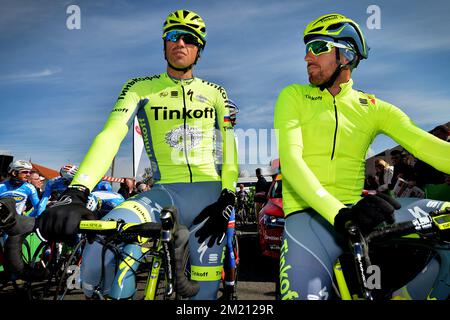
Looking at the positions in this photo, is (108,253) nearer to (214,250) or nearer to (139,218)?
(139,218)

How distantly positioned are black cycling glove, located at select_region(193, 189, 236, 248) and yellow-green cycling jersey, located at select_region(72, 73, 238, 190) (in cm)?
23

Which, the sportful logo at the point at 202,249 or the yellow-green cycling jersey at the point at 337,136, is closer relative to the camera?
the yellow-green cycling jersey at the point at 337,136

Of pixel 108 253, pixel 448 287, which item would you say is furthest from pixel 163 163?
pixel 448 287

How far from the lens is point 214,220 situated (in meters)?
3.22

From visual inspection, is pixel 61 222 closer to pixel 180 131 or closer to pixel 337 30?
pixel 180 131

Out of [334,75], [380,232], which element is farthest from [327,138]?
[380,232]

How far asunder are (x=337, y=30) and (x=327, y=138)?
2.39ft

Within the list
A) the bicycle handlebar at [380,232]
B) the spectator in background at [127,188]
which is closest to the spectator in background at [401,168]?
the bicycle handlebar at [380,232]

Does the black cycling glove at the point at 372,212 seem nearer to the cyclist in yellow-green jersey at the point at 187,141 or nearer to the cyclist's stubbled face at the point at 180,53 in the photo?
the cyclist in yellow-green jersey at the point at 187,141

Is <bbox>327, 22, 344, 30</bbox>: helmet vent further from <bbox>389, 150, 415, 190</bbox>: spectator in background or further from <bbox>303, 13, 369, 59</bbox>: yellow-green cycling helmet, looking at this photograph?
<bbox>389, 150, 415, 190</bbox>: spectator in background

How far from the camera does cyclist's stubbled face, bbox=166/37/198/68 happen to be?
353 centimetres

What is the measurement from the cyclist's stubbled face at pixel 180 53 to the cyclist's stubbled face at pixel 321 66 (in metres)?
1.15

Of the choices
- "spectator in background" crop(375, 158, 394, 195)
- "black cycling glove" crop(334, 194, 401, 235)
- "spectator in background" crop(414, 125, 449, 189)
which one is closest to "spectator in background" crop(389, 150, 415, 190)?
"spectator in background" crop(375, 158, 394, 195)

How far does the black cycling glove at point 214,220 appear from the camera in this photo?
3201 mm
